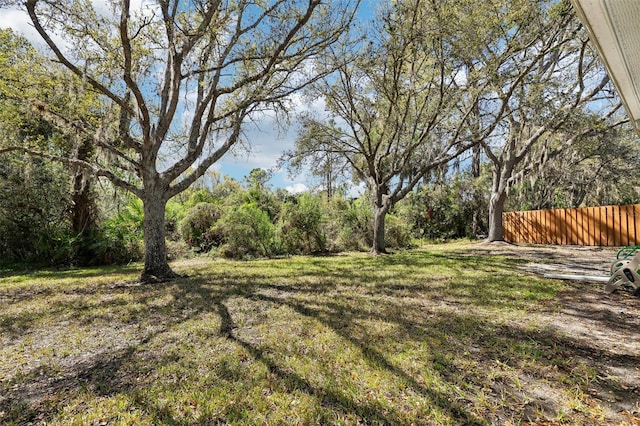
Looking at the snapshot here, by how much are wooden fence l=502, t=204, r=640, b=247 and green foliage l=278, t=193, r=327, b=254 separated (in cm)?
1004

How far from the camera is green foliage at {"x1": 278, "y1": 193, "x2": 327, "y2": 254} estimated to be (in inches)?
452

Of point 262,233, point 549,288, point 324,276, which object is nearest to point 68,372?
point 324,276

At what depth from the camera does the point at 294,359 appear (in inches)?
108

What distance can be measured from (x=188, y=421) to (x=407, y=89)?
10417mm

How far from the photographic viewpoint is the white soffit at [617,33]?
149cm

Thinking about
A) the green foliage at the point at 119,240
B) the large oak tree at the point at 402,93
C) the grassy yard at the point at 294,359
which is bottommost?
the grassy yard at the point at 294,359

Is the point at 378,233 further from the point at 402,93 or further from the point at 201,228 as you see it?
the point at 201,228

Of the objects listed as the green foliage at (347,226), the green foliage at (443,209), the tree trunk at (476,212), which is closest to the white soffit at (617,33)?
A: the green foliage at (347,226)

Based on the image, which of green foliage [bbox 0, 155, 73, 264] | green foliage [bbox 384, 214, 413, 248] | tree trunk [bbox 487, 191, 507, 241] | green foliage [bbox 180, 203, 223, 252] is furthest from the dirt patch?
green foliage [bbox 0, 155, 73, 264]

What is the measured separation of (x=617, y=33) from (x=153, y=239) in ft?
23.3

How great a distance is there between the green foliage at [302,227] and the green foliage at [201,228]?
2.38m

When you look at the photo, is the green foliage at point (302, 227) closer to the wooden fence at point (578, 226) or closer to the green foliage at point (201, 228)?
the green foliage at point (201, 228)

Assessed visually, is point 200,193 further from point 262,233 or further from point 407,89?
point 407,89

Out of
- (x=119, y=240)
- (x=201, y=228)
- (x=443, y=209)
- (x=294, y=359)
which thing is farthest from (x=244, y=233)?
(x=443, y=209)
